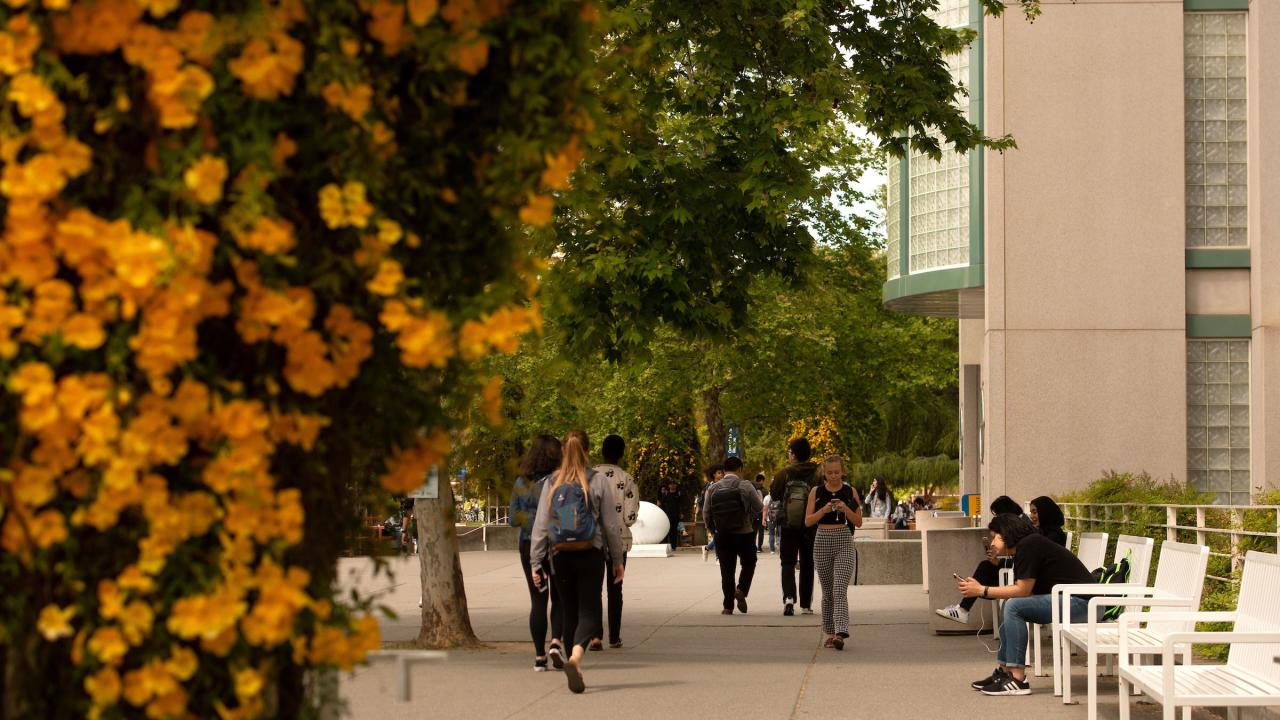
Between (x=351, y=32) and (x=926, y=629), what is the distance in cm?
1324

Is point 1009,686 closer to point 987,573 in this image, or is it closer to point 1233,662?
point 1233,662

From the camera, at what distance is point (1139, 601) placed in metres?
9.27

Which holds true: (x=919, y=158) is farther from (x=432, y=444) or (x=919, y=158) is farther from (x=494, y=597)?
(x=432, y=444)

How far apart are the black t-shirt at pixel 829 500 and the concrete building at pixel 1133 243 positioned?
8.96 meters

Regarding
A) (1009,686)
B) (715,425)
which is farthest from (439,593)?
(715,425)

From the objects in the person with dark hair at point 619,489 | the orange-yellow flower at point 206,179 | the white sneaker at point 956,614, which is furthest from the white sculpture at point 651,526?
the orange-yellow flower at point 206,179

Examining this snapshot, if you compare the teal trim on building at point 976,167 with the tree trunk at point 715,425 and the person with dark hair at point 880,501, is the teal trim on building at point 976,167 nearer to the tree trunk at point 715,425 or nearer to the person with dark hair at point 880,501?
the tree trunk at point 715,425

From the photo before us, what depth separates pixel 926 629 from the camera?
15.5 meters

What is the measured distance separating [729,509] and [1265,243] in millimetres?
9236

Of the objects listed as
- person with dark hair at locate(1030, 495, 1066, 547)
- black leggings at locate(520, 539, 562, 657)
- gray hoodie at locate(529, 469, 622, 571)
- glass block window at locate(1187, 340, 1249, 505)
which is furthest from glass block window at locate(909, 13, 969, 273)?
gray hoodie at locate(529, 469, 622, 571)

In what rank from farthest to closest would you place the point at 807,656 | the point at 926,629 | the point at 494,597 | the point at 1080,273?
1. the point at 1080,273
2. the point at 494,597
3. the point at 926,629
4. the point at 807,656

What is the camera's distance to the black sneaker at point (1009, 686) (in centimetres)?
→ 1047

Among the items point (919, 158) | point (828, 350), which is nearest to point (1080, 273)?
point (919, 158)

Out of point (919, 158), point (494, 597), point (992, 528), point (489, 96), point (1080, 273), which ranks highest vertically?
point (919, 158)
